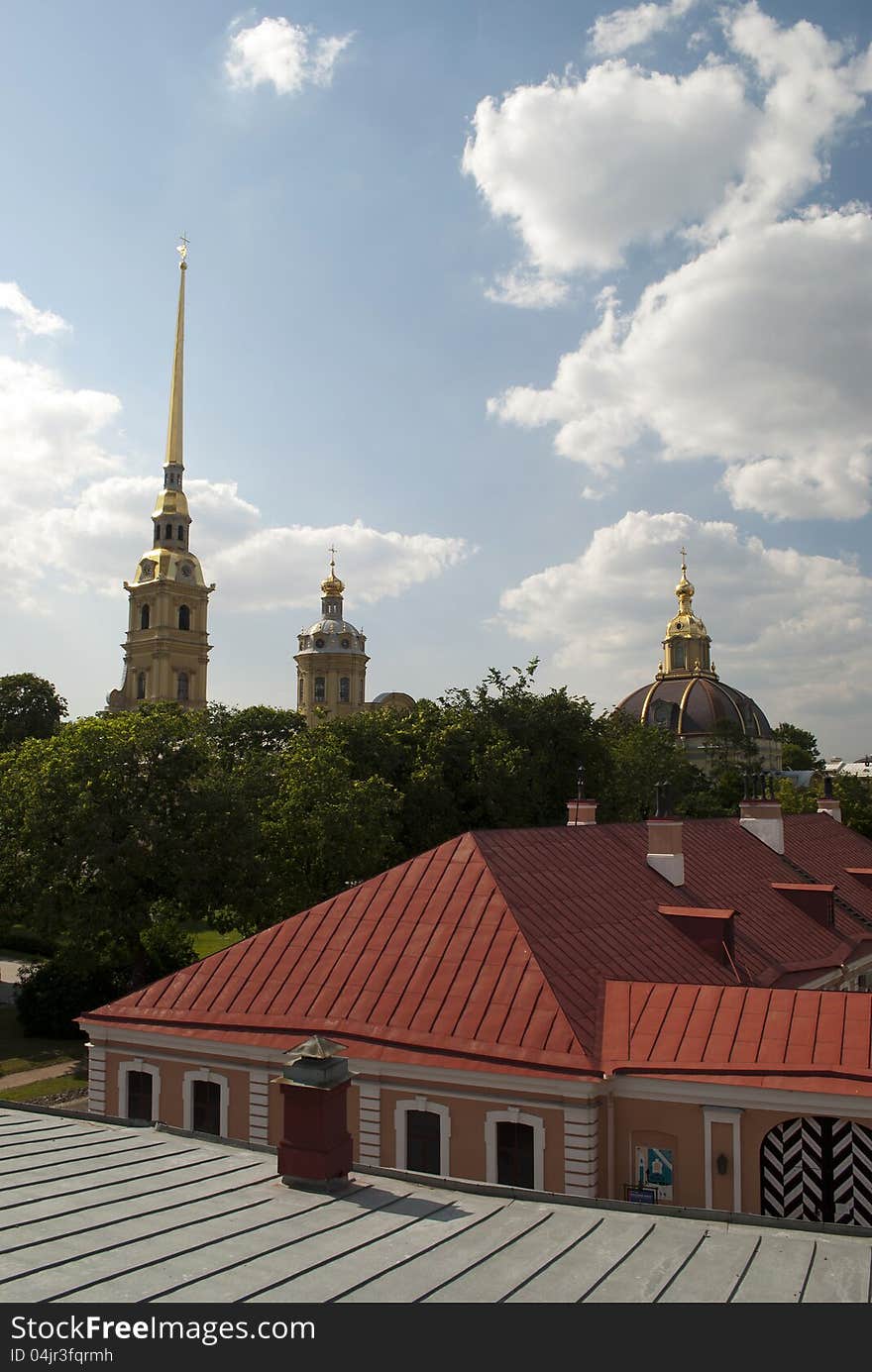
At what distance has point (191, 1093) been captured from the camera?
67.4 feet

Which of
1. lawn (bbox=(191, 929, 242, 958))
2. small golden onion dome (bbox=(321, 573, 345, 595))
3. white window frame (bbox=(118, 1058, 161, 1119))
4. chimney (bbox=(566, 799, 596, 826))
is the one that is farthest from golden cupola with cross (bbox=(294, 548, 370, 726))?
white window frame (bbox=(118, 1058, 161, 1119))

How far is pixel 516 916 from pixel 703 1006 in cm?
379

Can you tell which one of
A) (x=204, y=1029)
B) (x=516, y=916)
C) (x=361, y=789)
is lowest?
(x=204, y=1029)

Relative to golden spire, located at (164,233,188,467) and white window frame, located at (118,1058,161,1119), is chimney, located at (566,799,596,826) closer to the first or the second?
white window frame, located at (118,1058,161,1119)

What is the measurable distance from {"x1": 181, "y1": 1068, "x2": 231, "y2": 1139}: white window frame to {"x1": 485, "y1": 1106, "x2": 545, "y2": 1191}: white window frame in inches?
205

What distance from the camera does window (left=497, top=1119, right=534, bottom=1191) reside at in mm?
17578

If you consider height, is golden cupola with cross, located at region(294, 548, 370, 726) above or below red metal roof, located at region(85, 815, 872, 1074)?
above

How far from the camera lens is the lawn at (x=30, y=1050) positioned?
103ft

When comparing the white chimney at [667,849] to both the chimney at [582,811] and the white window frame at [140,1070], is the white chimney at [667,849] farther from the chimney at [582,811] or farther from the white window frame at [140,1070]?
the white window frame at [140,1070]

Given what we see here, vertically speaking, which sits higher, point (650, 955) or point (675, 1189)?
point (650, 955)
